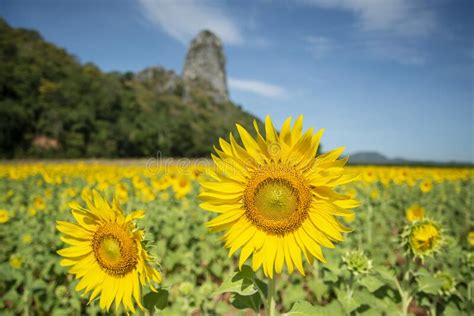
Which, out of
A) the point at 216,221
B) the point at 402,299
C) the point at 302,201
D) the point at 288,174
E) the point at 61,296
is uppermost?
the point at 288,174

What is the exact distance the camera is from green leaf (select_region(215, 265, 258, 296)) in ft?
5.67

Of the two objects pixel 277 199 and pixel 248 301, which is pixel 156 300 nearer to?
pixel 248 301

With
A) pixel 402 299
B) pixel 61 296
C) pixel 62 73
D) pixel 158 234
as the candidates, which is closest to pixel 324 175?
pixel 402 299

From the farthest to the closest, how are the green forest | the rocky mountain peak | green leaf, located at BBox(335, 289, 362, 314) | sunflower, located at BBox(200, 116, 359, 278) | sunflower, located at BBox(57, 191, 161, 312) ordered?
the rocky mountain peak < the green forest < green leaf, located at BBox(335, 289, 362, 314) < sunflower, located at BBox(57, 191, 161, 312) < sunflower, located at BBox(200, 116, 359, 278)

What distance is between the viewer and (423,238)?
261 cm

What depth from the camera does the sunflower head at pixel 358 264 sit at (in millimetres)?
2424

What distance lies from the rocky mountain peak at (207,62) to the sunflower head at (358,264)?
444 ft

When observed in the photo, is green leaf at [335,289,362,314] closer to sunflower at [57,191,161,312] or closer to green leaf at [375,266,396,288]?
green leaf at [375,266,396,288]

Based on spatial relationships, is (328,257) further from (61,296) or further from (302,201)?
(61,296)

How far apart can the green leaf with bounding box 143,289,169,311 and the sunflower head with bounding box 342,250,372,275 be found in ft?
4.69

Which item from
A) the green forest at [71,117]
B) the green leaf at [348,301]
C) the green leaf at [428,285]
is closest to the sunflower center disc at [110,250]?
the green leaf at [348,301]

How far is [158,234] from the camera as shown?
600 cm

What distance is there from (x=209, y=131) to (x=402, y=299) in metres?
45.2

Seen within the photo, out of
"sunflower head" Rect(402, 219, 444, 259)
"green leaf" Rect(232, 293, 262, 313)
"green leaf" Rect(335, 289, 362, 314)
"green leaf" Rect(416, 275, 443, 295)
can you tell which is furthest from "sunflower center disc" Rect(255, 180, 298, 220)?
"green leaf" Rect(416, 275, 443, 295)
